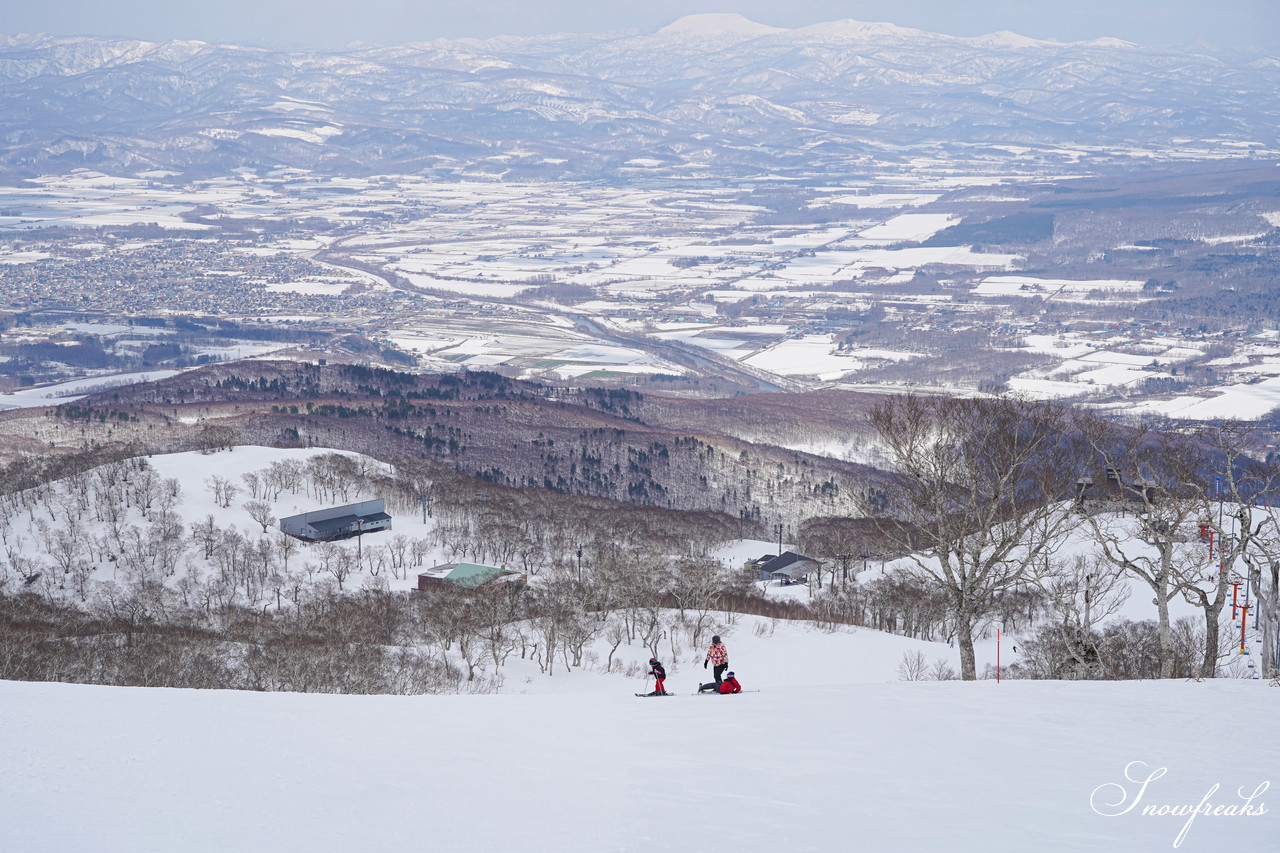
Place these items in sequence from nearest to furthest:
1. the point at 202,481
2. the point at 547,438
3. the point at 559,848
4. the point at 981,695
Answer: the point at 559,848 < the point at 981,695 < the point at 202,481 < the point at 547,438

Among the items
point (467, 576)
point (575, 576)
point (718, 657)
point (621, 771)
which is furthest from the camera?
point (575, 576)

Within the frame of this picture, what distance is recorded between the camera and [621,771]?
18672mm

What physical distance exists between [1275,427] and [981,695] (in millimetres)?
150484

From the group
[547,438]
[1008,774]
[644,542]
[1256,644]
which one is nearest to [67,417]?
[547,438]

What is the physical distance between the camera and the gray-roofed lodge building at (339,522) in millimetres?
84562

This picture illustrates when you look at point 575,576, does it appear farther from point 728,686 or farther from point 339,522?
point 728,686

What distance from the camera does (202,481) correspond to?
3462 inches

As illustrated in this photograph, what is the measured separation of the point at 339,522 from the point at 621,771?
71.8 m

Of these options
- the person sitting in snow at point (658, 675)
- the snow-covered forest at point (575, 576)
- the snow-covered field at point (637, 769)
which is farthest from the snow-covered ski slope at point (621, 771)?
the snow-covered forest at point (575, 576)

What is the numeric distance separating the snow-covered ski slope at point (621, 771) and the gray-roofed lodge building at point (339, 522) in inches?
2434

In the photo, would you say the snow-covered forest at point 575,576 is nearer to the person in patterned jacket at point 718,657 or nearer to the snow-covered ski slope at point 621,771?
the person in patterned jacket at point 718,657

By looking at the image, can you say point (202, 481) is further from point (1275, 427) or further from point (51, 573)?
point (1275, 427)

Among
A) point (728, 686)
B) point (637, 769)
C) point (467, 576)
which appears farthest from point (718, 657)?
point (467, 576)

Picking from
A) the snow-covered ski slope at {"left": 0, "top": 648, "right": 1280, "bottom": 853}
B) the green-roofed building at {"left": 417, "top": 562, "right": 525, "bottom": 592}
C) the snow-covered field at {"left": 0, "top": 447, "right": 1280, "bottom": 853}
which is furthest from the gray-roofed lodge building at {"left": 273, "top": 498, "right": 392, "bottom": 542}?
the snow-covered ski slope at {"left": 0, "top": 648, "right": 1280, "bottom": 853}
